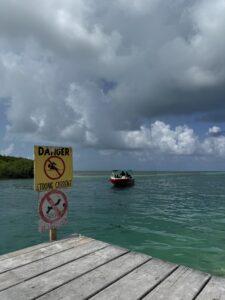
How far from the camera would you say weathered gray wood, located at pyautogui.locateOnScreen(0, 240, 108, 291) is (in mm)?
3711

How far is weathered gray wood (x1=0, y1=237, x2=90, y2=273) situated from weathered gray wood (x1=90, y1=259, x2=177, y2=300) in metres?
1.43

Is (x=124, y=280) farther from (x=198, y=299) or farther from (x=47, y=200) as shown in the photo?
(x=47, y=200)

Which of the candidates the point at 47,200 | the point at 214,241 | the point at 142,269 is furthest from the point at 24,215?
the point at 142,269

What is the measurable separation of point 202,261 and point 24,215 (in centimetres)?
1480

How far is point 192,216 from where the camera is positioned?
770 inches

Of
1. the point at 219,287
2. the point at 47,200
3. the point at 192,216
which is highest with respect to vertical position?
the point at 47,200

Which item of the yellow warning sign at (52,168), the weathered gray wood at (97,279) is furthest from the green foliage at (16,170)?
the weathered gray wood at (97,279)

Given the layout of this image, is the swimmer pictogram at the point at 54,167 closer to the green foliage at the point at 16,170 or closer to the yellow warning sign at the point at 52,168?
the yellow warning sign at the point at 52,168

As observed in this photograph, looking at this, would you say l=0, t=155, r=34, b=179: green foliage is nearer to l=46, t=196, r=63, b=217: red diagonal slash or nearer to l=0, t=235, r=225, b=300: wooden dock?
l=46, t=196, r=63, b=217: red diagonal slash

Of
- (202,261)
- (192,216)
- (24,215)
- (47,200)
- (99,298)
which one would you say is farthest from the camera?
(24,215)

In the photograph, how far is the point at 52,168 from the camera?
511 cm

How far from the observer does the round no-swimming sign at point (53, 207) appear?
5039mm

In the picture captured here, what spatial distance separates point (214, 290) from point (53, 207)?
2.87m

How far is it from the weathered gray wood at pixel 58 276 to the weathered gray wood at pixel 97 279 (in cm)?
11
